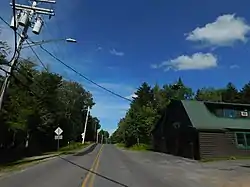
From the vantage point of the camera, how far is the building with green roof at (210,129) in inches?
1364

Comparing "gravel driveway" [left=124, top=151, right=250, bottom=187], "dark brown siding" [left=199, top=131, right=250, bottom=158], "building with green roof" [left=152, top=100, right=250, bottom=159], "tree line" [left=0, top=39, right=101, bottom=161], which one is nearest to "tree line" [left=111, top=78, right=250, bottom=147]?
"tree line" [left=0, top=39, right=101, bottom=161]

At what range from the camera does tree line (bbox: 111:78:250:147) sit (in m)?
73.2

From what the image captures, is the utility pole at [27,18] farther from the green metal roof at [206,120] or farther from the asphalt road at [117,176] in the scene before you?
the green metal roof at [206,120]

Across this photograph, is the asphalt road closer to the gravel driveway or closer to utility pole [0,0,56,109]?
the gravel driveway

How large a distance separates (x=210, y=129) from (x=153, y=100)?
67735 mm

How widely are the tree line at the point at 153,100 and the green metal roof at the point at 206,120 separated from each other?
1339 inches

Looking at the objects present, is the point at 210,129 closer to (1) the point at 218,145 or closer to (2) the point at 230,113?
(1) the point at 218,145

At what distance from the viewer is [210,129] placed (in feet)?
113

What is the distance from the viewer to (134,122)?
73938 mm

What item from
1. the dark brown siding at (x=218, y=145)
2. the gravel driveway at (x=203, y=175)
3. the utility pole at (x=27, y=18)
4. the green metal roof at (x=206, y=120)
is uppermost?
the utility pole at (x=27, y=18)

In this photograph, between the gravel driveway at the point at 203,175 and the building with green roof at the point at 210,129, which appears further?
the building with green roof at the point at 210,129

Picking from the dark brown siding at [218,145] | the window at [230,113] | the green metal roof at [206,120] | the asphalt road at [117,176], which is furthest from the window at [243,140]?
the asphalt road at [117,176]

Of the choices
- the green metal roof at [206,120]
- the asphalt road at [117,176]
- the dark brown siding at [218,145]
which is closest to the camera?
the asphalt road at [117,176]

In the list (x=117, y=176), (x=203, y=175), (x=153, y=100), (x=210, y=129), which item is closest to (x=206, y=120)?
(x=210, y=129)
